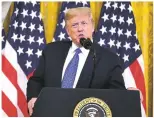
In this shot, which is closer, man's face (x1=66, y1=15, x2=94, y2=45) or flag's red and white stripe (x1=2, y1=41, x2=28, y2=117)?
man's face (x1=66, y1=15, x2=94, y2=45)

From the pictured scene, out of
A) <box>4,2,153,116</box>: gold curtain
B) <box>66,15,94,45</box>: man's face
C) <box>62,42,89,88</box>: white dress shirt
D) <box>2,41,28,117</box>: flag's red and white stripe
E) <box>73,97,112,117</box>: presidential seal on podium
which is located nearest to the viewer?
<box>73,97,112,117</box>: presidential seal on podium

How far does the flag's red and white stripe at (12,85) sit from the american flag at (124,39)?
74cm

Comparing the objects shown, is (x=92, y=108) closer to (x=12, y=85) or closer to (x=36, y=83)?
(x=36, y=83)

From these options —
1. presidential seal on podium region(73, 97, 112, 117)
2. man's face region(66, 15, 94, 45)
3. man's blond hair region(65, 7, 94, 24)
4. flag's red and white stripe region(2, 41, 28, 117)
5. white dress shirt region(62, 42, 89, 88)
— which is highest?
man's blond hair region(65, 7, 94, 24)

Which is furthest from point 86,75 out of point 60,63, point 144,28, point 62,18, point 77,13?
point 144,28

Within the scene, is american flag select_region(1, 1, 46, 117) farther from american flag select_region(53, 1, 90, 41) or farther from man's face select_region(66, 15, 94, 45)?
man's face select_region(66, 15, 94, 45)

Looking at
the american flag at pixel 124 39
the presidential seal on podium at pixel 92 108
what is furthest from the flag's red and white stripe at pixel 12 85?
the presidential seal on podium at pixel 92 108

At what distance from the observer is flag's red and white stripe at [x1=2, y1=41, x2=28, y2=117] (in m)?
3.29

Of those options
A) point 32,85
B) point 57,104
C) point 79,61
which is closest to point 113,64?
point 79,61

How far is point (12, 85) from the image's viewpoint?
3.30 metres

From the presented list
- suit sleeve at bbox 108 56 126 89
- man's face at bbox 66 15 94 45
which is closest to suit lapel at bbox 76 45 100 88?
suit sleeve at bbox 108 56 126 89

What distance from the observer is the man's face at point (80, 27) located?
2871 mm

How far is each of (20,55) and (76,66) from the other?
754 mm

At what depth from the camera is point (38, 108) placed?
2.10 meters
